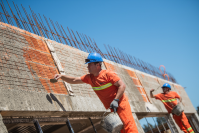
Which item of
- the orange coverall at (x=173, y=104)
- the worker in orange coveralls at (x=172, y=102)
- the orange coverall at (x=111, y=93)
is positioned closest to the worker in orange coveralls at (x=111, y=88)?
the orange coverall at (x=111, y=93)

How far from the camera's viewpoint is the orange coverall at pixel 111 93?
383 centimetres

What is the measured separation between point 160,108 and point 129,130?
6.13 metres

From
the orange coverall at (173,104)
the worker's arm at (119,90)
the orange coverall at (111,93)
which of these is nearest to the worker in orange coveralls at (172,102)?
the orange coverall at (173,104)

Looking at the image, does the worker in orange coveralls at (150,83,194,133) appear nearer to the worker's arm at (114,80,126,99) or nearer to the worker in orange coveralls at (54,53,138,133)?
the worker in orange coveralls at (54,53,138,133)

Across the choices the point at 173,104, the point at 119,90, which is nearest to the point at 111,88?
the point at 119,90

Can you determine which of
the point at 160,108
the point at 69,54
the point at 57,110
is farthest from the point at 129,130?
the point at 160,108

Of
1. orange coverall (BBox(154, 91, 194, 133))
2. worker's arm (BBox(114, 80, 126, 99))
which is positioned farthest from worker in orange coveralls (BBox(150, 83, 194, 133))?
worker's arm (BBox(114, 80, 126, 99))

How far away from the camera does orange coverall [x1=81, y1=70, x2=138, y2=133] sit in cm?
383

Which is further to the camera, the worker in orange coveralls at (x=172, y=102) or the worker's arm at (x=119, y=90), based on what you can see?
the worker in orange coveralls at (x=172, y=102)

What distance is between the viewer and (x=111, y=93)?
4066 mm

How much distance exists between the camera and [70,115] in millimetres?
5086

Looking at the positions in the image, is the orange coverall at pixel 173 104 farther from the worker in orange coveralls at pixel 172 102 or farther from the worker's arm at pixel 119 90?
the worker's arm at pixel 119 90

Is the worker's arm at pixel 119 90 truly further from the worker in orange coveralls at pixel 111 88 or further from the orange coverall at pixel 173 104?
the orange coverall at pixel 173 104

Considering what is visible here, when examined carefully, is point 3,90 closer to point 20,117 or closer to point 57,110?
point 20,117
